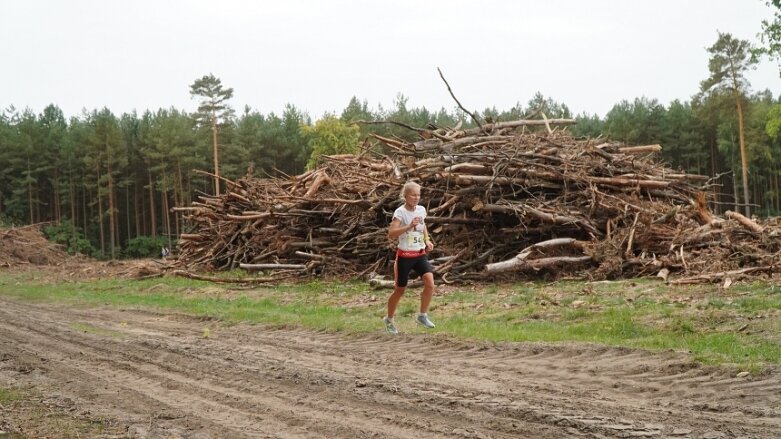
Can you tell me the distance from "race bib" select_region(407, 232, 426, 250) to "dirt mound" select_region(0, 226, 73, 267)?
24.7 metres

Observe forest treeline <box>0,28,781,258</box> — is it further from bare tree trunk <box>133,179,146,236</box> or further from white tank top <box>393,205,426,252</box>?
white tank top <box>393,205,426,252</box>

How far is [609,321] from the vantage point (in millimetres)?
8297

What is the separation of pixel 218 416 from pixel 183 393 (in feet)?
2.97

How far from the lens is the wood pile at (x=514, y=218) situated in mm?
12992

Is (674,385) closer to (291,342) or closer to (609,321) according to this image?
(609,321)

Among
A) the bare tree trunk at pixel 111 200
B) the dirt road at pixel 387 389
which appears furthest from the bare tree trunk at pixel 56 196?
the dirt road at pixel 387 389

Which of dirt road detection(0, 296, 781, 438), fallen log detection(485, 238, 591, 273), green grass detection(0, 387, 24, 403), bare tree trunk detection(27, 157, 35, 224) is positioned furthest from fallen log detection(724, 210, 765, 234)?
bare tree trunk detection(27, 157, 35, 224)

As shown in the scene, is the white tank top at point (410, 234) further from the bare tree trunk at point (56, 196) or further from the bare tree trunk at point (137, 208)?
the bare tree trunk at point (56, 196)

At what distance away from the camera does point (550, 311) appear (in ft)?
31.2

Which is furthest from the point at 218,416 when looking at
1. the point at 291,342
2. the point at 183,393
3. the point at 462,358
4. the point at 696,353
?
the point at 696,353

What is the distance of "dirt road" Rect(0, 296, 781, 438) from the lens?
4.36 metres

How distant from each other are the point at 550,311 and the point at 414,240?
267cm

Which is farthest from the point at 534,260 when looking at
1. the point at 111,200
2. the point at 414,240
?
the point at 111,200

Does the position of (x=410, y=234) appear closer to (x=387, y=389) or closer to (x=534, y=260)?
(x=387, y=389)
